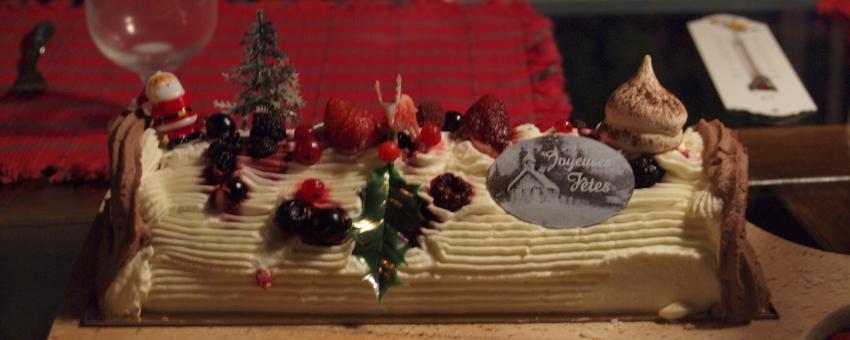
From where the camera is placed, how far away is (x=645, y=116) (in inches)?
73.3

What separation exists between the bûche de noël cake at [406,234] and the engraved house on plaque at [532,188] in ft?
0.16

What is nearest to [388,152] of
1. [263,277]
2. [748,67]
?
[263,277]

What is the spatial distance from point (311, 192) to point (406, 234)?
0.60 ft

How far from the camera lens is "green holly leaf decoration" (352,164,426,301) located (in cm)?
183

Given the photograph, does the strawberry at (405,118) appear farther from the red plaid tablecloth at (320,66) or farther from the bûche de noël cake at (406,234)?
the red plaid tablecloth at (320,66)

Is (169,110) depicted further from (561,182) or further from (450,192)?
(561,182)

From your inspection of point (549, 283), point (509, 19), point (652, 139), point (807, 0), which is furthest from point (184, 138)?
point (807, 0)

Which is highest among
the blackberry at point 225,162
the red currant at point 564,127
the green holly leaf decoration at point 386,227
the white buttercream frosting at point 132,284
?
the red currant at point 564,127

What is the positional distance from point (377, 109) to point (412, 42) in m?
0.40

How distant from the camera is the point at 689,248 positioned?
1.81 metres

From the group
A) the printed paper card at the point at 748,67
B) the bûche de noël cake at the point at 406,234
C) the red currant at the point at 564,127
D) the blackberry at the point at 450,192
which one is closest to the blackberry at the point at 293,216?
the bûche de noël cake at the point at 406,234

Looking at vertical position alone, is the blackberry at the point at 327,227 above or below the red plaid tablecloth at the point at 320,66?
above

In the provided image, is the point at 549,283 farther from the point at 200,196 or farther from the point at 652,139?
the point at 200,196

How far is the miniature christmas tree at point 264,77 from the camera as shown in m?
1.92
